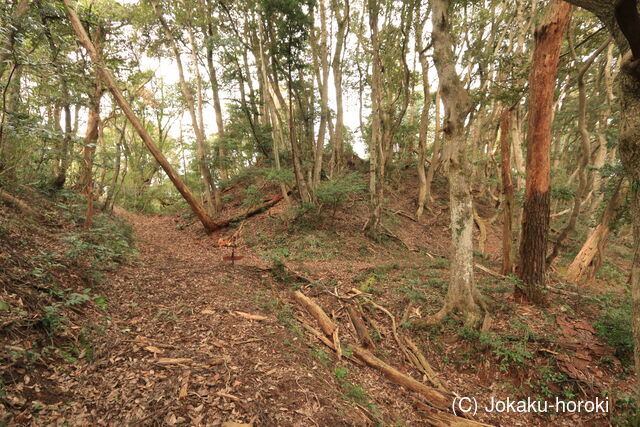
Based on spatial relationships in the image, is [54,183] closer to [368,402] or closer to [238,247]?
[238,247]

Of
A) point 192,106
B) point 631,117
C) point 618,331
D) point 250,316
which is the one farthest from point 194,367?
point 192,106

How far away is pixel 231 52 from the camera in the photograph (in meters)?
14.0

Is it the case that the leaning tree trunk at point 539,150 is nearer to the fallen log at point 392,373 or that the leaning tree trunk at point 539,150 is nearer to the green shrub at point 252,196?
the fallen log at point 392,373

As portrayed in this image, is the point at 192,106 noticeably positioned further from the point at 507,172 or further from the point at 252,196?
the point at 507,172

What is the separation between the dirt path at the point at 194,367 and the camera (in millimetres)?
2619

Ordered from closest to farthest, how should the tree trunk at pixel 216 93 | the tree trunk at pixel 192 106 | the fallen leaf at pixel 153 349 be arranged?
the fallen leaf at pixel 153 349 < the tree trunk at pixel 192 106 < the tree trunk at pixel 216 93

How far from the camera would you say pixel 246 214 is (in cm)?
1267

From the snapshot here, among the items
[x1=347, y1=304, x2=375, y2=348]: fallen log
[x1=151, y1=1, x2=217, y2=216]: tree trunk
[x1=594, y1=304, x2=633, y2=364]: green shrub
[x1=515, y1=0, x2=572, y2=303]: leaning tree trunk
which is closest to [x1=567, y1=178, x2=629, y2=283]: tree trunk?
[x1=515, y1=0, x2=572, y2=303]: leaning tree trunk

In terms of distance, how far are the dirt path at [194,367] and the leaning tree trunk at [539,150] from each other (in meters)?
4.67

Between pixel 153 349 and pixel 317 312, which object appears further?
pixel 317 312

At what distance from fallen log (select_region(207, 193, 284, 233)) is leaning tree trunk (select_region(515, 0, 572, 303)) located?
1025cm

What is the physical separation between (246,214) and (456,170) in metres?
9.64

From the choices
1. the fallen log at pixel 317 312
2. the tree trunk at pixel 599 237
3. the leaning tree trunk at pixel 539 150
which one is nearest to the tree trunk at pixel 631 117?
the leaning tree trunk at pixel 539 150

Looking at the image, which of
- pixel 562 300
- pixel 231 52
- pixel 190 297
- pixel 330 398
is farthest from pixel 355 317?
pixel 231 52
